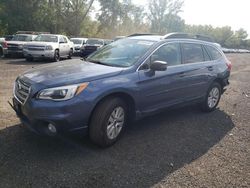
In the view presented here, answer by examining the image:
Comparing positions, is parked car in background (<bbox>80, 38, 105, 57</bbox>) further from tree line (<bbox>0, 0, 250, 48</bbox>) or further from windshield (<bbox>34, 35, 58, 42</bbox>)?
tree line (<bbox>0, 0, 250, 48</bbox>)

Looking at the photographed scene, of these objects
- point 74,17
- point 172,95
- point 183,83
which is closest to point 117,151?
point 172,95

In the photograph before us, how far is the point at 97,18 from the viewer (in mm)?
59812

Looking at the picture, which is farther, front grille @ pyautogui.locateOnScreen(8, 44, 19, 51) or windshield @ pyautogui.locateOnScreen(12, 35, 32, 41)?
windshield @ pyautogui.locateOnScreen(12, 35, 32, 41)

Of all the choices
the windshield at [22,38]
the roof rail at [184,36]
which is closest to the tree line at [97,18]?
the windshield at [22,38]

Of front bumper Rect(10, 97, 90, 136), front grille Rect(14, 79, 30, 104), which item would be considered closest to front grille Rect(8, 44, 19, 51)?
front grille Rect(14, 79, 30, 104)

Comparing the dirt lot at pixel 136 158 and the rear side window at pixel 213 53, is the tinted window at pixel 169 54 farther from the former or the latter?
the rear side window at pixel 213 53

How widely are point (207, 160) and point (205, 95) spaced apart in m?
2.61

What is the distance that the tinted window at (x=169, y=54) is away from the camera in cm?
552

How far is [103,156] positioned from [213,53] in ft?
14.0

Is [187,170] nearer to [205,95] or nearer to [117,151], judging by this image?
[117,151]

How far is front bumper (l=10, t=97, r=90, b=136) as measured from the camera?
13.4ft

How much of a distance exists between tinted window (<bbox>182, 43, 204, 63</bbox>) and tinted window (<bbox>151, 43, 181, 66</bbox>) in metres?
0.23

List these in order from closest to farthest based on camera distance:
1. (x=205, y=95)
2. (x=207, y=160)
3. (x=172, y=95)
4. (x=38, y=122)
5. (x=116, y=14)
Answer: (x=38, y=122)
(x=207, y=160)
(x=172, y=95)
(x=205, y=95)
(x=116, y=14)

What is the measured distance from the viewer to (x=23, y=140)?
15.6ft
